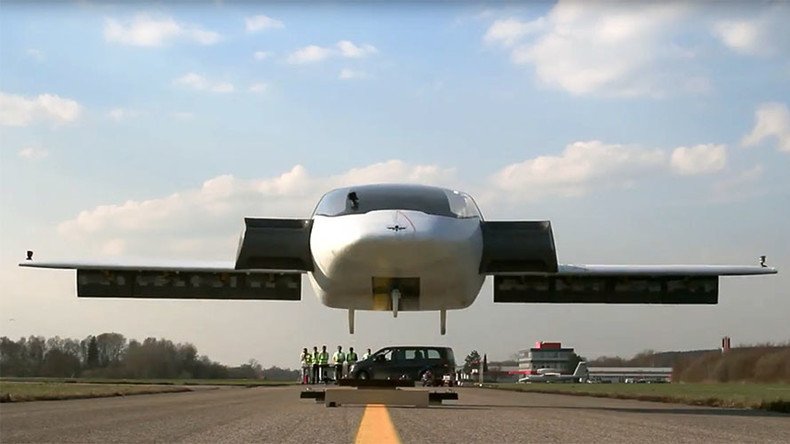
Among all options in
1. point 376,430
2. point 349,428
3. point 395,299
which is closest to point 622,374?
point 395,299

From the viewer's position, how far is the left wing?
61.6ft

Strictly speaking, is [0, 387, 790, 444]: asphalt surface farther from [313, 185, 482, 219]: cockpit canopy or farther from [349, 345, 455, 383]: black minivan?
[349, 345, 455, 383]: black minivan

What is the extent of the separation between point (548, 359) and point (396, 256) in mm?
110476

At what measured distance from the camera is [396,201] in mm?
15172

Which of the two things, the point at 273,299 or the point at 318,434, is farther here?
the point at 273,299

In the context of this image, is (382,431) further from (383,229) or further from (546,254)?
(546,254)

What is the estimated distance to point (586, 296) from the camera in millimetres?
19656

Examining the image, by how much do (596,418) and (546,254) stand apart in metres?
4.64

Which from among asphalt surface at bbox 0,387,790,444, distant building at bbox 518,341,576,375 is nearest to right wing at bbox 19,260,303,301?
asphalt surface at bbox 0,387,790,444

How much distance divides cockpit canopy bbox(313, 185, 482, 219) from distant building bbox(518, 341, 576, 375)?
101m

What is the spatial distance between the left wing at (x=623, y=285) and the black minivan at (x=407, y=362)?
10.1 m

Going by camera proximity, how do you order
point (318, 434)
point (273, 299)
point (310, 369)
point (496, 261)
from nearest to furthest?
point (318, 434) → point (496, 261) → point (273, 299) → point (310, 369)

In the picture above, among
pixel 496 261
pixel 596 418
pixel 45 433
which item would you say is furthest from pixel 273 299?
pixel 45 433

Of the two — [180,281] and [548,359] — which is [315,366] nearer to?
[180,281]
